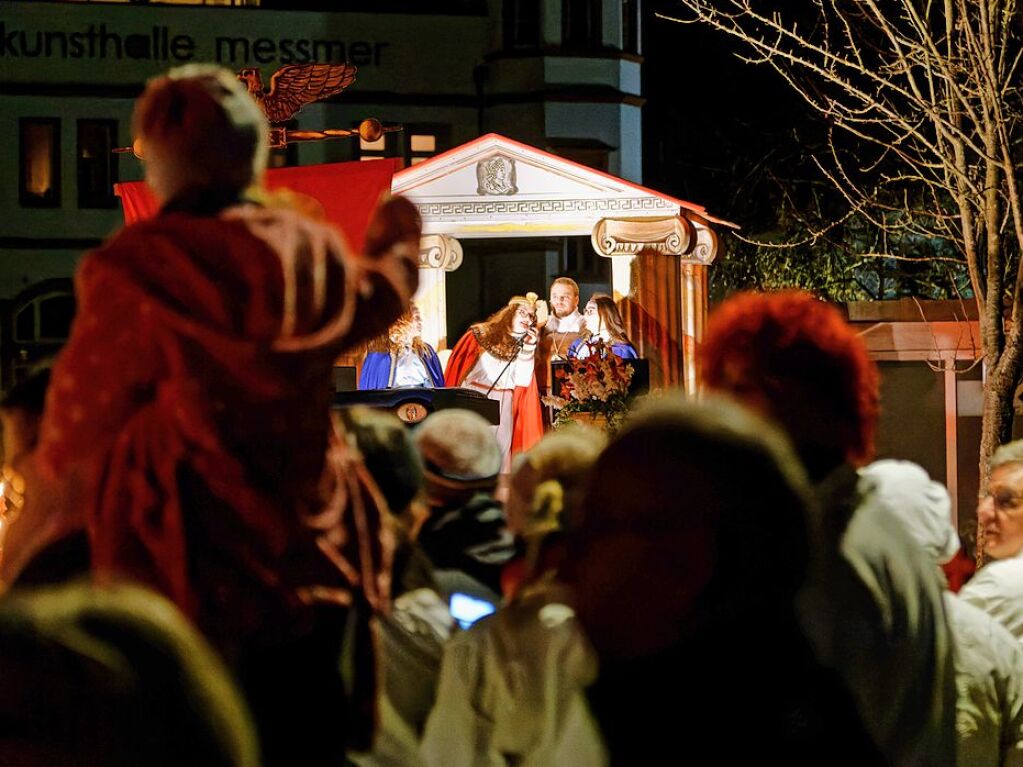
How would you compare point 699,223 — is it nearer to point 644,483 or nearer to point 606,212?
point 606,212

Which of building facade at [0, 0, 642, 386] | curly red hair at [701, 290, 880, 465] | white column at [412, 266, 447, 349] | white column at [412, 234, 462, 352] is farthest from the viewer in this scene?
building facade at [0, 0, 642, 386]

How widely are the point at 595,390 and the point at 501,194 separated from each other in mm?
2308

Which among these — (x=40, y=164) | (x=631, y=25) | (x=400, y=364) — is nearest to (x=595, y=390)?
(x=400, y=364)

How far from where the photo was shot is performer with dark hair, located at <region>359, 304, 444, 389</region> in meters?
13.3

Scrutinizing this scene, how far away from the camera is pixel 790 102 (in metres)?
24.4

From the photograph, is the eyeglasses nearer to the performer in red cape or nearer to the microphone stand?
the performer in red cape

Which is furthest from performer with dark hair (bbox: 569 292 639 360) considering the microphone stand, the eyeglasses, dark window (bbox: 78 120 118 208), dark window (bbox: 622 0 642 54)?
dark window (bbox: 78 120 118 208)

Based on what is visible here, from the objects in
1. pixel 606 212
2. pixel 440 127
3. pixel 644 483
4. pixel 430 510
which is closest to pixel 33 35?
pixel 440 127

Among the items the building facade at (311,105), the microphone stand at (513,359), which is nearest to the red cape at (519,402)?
the microphone stand at (513,359)

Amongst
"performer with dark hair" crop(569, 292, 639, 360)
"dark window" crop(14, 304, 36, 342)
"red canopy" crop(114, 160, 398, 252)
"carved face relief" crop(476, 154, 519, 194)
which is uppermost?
"carved face relief" crop(476, 154, 519, 194)

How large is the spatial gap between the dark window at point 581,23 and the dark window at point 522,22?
0.44 m

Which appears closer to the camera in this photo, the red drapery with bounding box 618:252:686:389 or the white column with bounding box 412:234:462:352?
the white column with bounding box 412:234:462:352

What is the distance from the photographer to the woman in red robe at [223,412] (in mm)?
2496

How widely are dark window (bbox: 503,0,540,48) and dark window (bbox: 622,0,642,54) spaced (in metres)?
1.51
